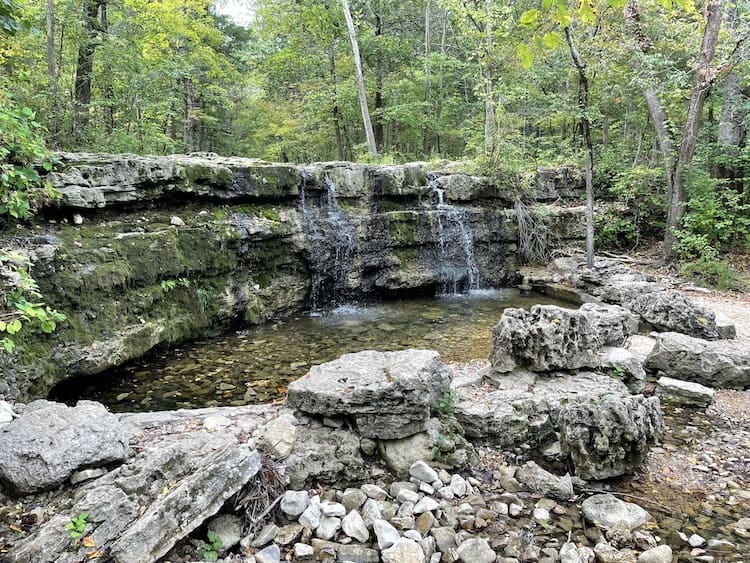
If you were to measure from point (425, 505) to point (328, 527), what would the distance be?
2.21 ft

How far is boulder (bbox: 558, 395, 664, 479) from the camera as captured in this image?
3.30 meters

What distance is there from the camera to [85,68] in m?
9.92

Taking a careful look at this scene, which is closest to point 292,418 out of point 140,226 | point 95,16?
point 140,226

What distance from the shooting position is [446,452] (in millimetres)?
3461

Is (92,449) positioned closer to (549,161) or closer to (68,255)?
(68,255)

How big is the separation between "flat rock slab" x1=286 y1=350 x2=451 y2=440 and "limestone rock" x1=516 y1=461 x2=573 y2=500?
834mm

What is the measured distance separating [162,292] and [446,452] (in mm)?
4880

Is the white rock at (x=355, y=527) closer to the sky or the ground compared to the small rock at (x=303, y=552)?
closer to the sky

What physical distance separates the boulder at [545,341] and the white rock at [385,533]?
2.42m

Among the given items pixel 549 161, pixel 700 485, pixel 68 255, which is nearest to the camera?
pixel 700 485

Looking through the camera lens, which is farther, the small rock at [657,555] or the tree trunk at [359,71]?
the tree trunk at [359,71]

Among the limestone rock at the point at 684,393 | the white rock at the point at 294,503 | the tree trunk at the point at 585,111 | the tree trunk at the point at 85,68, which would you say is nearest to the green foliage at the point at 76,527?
the white rock at the point at 294,503

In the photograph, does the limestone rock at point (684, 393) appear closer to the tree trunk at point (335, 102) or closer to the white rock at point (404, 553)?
the white rock at point (404, 553)

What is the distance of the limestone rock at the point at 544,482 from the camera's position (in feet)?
10.2
